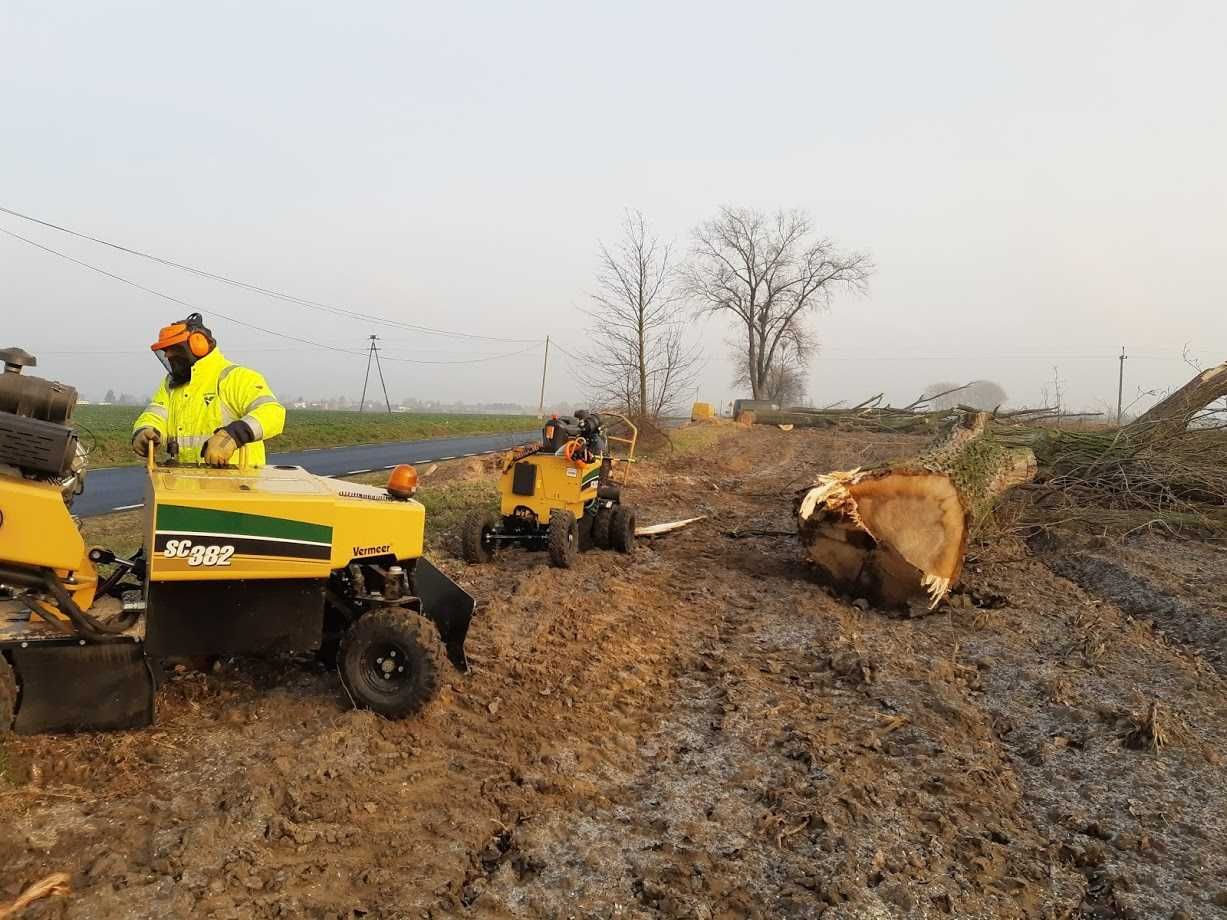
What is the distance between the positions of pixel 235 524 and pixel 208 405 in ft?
3.49

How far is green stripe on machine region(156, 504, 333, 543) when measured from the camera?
128 inches

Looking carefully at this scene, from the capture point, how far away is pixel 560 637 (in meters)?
5.55

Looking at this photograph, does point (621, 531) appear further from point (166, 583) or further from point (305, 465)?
point (305, 465)

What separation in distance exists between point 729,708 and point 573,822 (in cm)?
144

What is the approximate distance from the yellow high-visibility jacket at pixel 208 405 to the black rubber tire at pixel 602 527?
15.4 ft

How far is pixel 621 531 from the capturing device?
336 inches

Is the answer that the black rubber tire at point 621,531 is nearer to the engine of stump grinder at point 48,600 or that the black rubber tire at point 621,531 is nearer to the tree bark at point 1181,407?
the engine of stump grinder at point 48,600

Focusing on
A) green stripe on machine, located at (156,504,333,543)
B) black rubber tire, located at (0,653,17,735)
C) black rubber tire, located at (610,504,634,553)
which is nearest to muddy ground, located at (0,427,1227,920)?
black rubber tire, located at (0,653,17,735)

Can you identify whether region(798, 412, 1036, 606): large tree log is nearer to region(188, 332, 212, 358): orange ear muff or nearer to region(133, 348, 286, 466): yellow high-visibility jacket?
region(133, 348, 286, 466): yellow high-visibility jacket

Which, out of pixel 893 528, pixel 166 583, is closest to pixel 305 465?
pixel 893 528

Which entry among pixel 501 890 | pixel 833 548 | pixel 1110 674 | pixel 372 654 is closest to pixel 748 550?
pixel 833 548

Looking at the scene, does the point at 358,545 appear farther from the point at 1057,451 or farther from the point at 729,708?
the point at 1057,451

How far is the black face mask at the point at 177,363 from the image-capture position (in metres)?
4.00

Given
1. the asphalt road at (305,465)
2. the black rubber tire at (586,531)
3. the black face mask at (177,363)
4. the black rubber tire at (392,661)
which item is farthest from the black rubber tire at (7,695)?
the black rubber tire at (586,531)
